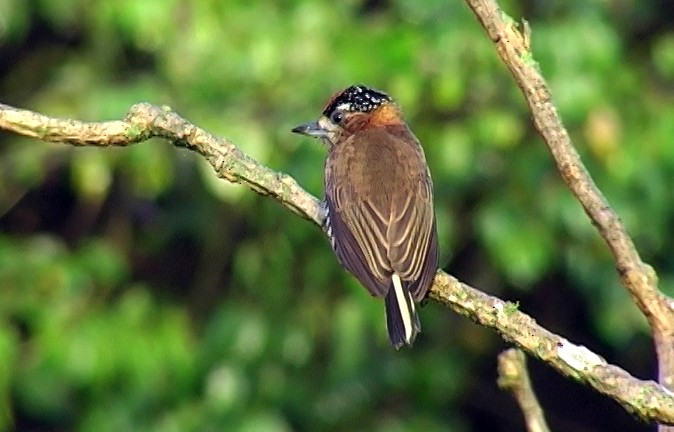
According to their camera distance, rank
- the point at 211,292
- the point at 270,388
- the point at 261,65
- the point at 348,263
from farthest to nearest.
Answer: the point at 211,292, the point at 270,388, the point at 261,65, the point at 348,263

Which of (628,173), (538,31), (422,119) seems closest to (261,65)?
(422,119)

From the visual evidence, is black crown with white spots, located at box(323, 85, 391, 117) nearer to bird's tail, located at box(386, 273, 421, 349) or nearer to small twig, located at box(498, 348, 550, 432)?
bird's tail, located at box(386, 273, 421, 349)

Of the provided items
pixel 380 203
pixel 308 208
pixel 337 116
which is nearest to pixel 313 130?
pixel 337 116

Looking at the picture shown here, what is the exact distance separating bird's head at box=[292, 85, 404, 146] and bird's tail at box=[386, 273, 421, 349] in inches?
42.4

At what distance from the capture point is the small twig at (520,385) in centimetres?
336

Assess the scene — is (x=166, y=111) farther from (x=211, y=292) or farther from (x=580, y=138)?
(x=211, y=292)

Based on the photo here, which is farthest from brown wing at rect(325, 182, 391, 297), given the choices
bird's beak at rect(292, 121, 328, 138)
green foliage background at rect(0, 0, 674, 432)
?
green foliage background at rect(0, 0, 674, 432)

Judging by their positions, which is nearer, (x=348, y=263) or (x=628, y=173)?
(x=348, y=263)

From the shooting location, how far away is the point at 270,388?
666 cm

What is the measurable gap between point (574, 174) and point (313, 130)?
2039 millimetres

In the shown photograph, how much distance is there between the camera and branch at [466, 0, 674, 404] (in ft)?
10.7

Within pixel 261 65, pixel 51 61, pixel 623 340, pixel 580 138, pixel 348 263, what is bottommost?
pixel 348 263

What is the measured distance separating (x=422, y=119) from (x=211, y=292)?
1584mm

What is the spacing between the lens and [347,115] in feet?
17.4
